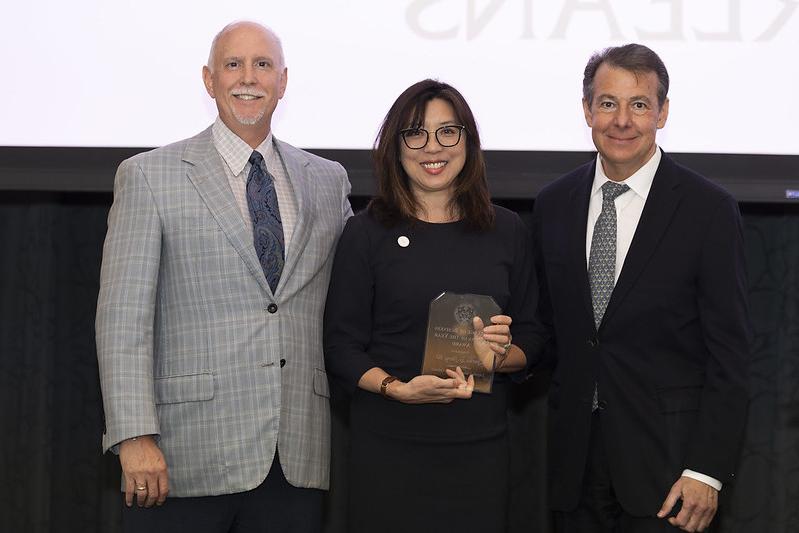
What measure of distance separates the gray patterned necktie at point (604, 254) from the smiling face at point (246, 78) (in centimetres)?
83

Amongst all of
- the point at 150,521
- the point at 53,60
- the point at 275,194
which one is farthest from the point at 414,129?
the point at 53,60

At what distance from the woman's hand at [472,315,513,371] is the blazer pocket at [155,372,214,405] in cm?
60

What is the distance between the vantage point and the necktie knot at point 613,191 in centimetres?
221

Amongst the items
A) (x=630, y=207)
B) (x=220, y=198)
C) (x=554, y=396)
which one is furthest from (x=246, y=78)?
(x=554, y=396)

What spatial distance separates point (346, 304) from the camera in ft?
7.05

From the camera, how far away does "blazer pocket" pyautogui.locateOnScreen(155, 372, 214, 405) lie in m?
2.08

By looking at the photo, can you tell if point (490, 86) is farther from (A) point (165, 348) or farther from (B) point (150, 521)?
(B) point (150, 521)

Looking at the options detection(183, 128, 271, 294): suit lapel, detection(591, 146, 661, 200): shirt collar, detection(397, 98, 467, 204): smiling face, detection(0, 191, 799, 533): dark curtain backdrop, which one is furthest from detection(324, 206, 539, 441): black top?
detection(0, 191, 799, 533): dark curtain backdrop

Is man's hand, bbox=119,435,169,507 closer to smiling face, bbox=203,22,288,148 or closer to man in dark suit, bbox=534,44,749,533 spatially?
smiling face, bbox=203,22,288,148

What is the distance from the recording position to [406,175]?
7.34 feet

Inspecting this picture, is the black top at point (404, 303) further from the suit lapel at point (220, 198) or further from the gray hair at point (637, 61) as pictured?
the gray hair at point (637, 61)

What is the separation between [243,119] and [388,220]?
414 mm

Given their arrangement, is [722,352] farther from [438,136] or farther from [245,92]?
[245,92]

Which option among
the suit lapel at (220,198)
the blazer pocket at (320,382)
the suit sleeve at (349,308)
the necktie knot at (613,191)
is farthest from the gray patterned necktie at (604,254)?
the suit lapel at (220,198)
